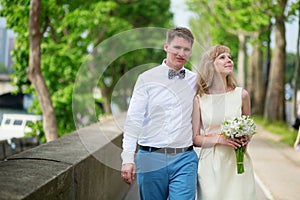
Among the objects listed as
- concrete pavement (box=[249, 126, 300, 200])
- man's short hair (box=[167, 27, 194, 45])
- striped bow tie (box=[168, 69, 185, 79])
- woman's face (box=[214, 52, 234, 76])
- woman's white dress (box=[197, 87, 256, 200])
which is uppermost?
man's short hair (box=[167, 27, 194, 45])

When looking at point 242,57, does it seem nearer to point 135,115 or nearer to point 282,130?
point 282,130

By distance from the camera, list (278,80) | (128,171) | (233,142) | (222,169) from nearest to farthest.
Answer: (128,171) < (233,142) < (222,169) < (278,80)

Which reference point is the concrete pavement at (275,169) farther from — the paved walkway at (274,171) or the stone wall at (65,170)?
the stone wall at (65,170)

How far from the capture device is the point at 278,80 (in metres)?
24.6

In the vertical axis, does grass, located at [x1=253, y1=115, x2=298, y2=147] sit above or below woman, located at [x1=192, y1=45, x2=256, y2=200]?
below

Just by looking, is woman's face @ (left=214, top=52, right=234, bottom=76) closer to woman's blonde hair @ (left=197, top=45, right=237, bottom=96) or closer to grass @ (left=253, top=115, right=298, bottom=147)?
woman's blonde hair @ (left=197, top=45, right=237, bottom=96)

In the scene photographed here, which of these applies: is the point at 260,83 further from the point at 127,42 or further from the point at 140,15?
the point at 127,42

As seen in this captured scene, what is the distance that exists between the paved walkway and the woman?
381 cm

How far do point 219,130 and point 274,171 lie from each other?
7254 mm

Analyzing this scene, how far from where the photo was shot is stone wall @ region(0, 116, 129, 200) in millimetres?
3369

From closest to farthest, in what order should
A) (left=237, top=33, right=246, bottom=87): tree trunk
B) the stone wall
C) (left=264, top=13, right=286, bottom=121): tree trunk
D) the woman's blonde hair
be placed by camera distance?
the stone wall < the woman's blonde hair < (left=264, top=13, right=286, bottom=121): tree trunk < (left=237, top=33, right=246, bottom=87): tree trunk

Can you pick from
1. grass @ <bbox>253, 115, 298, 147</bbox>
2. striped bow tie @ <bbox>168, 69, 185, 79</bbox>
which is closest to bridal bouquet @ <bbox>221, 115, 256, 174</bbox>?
striped bow tie @ <bbox>168, 69, 185, 79</bbox>

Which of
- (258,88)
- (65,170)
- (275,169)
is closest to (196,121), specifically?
(65,170)

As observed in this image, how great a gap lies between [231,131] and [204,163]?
1.41 feet
